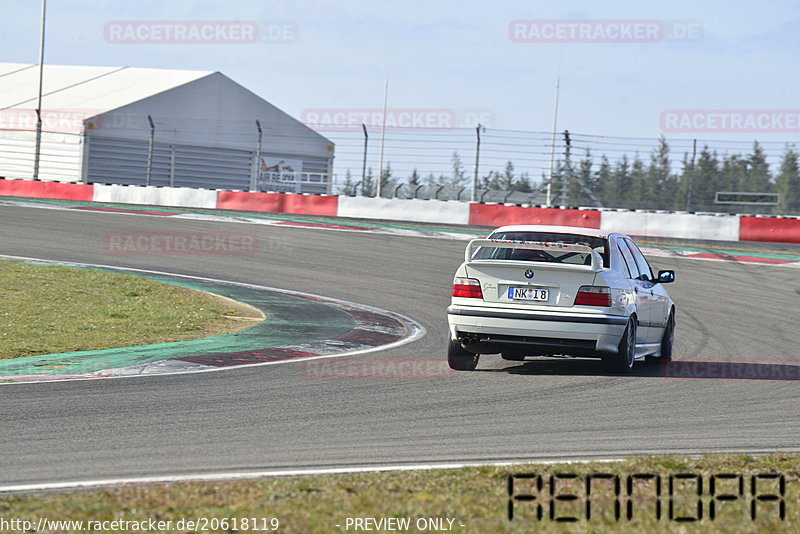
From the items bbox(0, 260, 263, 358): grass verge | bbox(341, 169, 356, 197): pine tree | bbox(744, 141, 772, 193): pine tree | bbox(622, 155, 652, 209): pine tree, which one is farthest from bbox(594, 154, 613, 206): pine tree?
bbox(0, 260, 263, 358): grass verge

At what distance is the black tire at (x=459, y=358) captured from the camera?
31.7 feet

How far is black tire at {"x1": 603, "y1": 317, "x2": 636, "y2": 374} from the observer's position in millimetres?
9414

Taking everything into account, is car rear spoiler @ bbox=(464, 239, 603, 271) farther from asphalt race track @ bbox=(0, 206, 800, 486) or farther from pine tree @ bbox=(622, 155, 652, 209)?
pine tree @ bbox=(622, 155, 652, 209)

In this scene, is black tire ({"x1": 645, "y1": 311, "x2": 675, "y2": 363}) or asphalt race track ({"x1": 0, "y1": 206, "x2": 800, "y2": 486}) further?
black tire ({"x1": 645, "y1": 311, "x2": 675, "y2": 363})

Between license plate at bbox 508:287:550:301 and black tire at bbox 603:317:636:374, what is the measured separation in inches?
33.2

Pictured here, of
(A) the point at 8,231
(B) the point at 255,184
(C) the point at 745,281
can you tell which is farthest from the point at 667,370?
(B) the point at 255,184

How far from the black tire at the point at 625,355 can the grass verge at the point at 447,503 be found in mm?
3886

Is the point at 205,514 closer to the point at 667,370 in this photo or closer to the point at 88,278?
the point at 667,370

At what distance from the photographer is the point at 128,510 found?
448cm

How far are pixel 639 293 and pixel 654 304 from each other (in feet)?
1.90

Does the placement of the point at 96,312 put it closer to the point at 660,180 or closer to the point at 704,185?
the point at 704,185

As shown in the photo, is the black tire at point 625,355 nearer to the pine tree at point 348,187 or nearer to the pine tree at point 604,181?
the pine tree at point 604,181

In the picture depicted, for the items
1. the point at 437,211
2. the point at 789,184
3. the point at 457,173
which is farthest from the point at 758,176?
the point at 437,211

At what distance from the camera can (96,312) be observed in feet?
41.3
